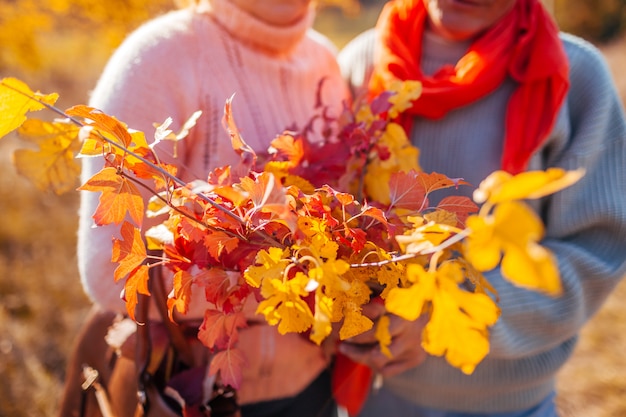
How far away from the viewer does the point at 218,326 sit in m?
0.70

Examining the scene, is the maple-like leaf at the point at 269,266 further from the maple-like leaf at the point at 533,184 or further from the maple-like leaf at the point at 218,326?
the maple-like leaf at the point at 533,184

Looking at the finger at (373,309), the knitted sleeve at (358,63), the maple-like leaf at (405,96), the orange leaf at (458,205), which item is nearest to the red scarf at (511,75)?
the knitted sleeve at (358,63)

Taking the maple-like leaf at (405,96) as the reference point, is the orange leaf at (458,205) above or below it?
below

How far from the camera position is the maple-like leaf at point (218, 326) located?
2.27 ft

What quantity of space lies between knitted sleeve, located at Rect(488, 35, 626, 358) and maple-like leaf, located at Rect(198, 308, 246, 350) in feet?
2.54

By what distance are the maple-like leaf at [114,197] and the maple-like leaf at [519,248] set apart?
1.46 ft

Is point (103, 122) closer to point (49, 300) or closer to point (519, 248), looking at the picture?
point (519, 248)

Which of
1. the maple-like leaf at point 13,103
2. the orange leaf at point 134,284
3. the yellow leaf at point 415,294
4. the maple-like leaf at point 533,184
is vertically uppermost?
the maple-like leaf at point 13,103

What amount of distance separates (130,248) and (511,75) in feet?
3.60

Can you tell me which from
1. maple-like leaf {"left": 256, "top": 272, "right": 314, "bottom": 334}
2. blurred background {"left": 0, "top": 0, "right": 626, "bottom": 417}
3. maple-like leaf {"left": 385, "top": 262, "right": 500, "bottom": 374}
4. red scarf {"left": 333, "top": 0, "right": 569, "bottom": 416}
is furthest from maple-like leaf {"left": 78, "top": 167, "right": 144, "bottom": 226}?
blurred background {"left": 0, "top": 0, "right": 626, "bottom": 417}

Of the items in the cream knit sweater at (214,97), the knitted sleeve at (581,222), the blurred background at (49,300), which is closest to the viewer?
the cream knit sweater at (214,97)

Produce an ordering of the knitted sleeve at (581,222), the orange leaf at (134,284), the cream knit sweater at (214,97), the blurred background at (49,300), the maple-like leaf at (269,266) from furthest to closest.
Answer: the blurred background at (49,300)
the knitted sleeve at (581,222)
the cream knit sweater at (214,97)
the orange leaf at (134,284)
the maple-like leaf at (269,266)

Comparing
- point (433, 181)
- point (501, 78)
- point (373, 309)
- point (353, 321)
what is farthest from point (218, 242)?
point (501, 78)

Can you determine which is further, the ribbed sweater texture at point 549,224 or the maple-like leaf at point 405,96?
the ribbed sweater texture at point 549,224
